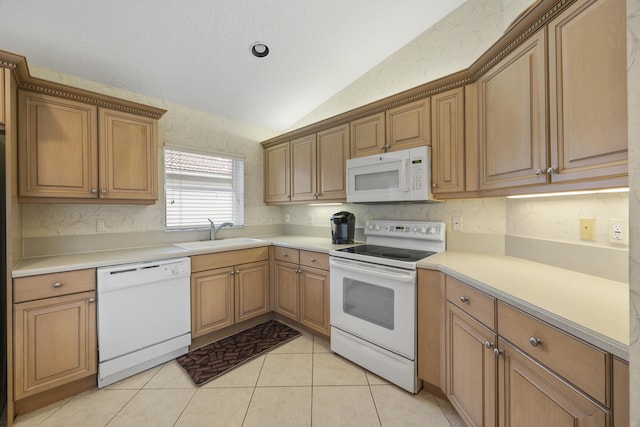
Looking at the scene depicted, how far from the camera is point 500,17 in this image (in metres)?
1.98

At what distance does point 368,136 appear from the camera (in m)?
2.37

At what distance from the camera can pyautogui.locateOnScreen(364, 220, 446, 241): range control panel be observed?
7.06 feet

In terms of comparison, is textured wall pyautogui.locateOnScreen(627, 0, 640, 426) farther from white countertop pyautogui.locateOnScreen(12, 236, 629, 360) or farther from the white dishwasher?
the white dishwasher

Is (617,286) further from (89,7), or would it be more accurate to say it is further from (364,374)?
(89,7)

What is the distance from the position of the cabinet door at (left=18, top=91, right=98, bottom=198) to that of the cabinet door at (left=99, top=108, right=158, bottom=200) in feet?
0.20

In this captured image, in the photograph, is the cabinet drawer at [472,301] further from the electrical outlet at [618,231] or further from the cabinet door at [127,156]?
the cabinet door at [127,156]

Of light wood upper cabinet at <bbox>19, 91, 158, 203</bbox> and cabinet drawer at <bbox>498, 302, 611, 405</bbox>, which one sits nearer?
cabinet drawer at <bbox>498, 302, 611, 405</bbox>

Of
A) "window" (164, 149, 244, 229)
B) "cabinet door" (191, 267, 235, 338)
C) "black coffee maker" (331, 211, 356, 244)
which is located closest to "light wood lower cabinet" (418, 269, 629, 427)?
"black coffee maker" (331, 211, 356, 244)

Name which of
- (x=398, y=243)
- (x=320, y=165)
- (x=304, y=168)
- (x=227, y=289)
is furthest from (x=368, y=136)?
(x=227, y=289)

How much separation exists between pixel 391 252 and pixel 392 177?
61cm

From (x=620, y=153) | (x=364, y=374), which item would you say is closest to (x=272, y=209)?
(x=364, y=374)

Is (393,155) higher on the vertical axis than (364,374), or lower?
higher

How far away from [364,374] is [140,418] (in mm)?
1476

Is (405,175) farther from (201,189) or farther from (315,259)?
(201,189)
